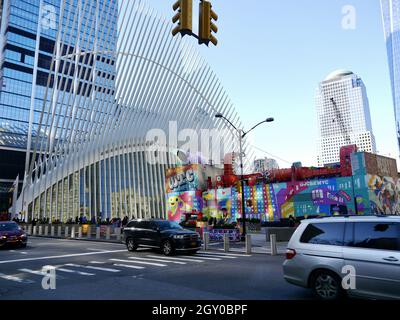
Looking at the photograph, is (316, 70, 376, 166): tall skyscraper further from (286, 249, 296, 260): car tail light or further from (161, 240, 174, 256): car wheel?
(286, 249, 296, 260): car tail light

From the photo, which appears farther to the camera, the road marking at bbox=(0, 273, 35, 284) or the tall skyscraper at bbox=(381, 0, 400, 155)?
the tall skyscraper at bbox=(381, 0, 400, 155)

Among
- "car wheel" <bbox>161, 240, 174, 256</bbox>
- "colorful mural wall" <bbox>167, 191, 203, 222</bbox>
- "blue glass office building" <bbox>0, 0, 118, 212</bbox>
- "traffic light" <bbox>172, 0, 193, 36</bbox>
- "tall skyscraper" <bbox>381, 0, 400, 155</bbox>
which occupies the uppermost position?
"tall skyscraper" <bbox>381, 0, 400, 155</bbox>

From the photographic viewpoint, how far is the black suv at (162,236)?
47.2 feet

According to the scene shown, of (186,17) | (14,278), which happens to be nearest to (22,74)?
(14,278)

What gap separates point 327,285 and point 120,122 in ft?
185

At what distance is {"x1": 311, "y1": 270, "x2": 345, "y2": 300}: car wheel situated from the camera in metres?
5.90

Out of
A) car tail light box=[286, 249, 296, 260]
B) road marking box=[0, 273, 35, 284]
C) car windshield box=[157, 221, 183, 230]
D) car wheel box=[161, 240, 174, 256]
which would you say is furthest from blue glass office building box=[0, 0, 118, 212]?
car tail light box=[286, 249, 296, 260]

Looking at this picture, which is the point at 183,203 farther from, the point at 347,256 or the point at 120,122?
the point at 347,256

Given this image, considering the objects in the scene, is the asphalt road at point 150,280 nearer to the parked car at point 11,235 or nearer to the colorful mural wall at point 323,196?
the parked car at point 11,235

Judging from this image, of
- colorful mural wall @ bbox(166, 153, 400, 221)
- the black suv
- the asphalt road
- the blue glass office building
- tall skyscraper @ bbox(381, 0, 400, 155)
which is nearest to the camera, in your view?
the asphalt road

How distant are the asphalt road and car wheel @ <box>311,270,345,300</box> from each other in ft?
1.80

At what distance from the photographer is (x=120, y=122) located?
58906 millimetres
